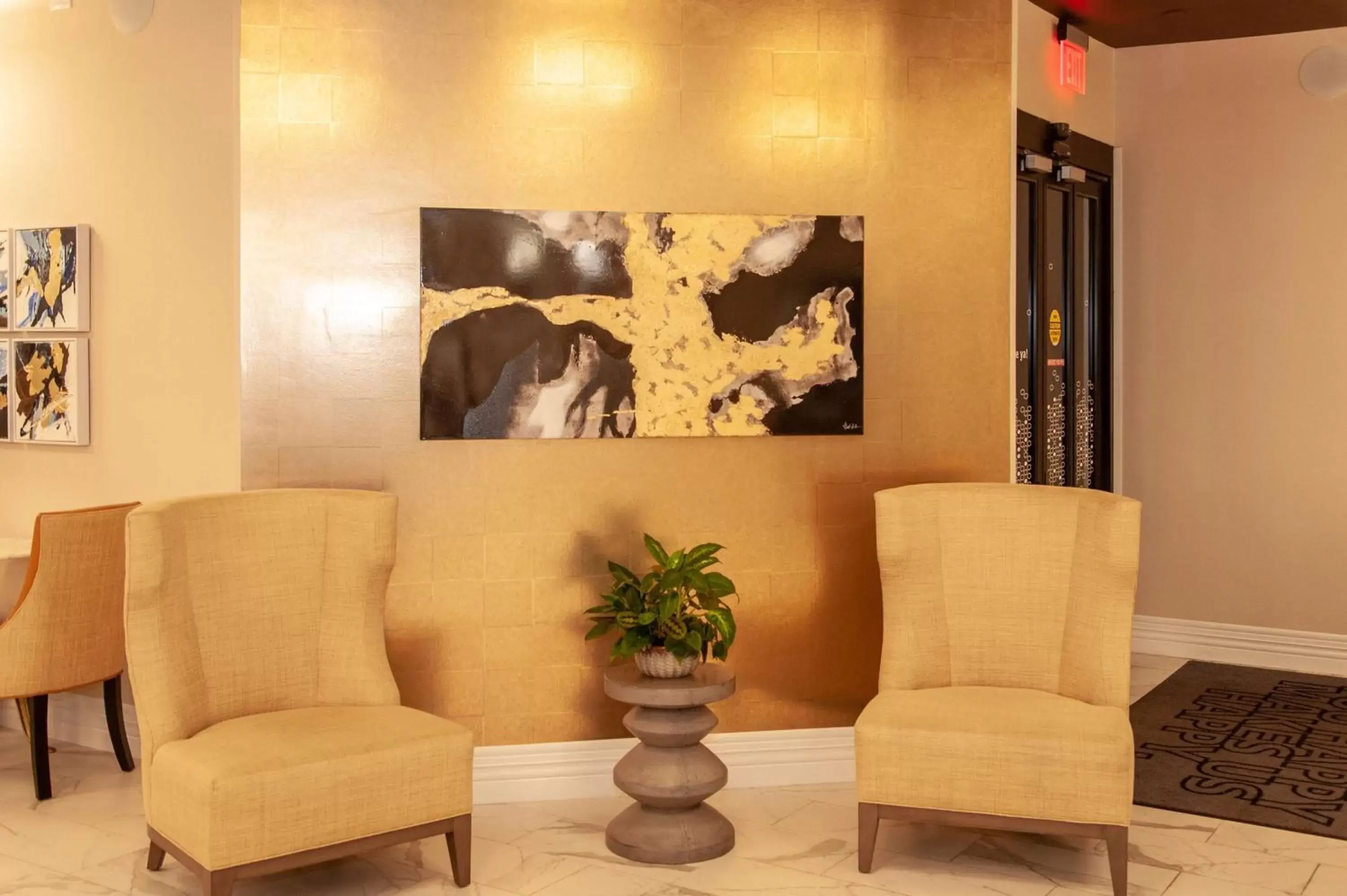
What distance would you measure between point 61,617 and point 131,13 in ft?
6.88

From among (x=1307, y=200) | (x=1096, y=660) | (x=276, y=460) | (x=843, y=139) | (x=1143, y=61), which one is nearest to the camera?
(x=1096, y=660)

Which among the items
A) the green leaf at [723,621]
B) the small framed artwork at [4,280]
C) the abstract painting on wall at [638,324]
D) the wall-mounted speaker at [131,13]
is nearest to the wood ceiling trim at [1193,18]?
the abstract painting on wall at [638,324]

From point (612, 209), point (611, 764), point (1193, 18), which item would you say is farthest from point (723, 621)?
point (1193, 18)

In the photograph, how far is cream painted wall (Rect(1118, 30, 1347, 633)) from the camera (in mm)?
5941

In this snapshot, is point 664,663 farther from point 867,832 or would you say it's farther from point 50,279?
point 50,279

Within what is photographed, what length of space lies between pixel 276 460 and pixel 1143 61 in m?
4.63

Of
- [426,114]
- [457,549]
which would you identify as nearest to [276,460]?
[457,549]

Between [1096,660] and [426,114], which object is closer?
[1096,660]

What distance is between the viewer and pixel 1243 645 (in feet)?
20.3

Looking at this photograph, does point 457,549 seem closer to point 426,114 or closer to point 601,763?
point 601,763

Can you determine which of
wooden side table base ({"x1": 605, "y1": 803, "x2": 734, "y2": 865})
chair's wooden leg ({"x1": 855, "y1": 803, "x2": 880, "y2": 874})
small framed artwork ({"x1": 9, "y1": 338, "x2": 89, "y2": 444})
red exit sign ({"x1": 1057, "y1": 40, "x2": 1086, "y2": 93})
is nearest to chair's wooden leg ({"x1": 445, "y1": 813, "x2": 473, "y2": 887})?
wooden side table base ({"x1": 605, "y1": 803, "x2": 734, "y2": 865})

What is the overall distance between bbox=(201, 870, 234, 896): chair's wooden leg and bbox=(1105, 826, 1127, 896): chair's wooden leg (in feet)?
7.13

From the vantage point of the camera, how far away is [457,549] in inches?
163

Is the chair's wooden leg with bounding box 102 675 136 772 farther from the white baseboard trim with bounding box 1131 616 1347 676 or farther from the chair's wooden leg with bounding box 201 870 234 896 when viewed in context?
the white baseboard trim with bounding box 1131 616 1347 676
